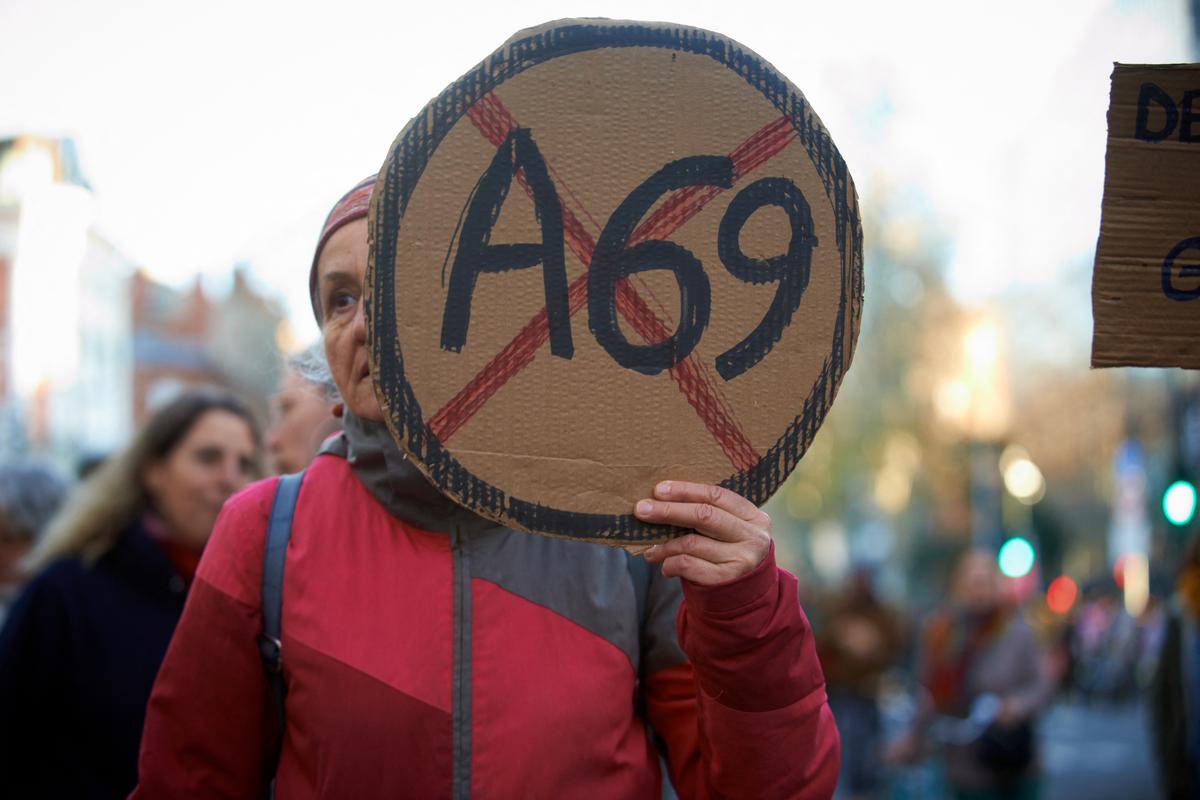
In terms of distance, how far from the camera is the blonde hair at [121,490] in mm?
3020

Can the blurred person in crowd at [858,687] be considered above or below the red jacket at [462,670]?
below

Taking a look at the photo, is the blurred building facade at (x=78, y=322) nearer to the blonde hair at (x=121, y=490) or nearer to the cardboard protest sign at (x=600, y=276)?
the blonde hair at (x=121, y=490)

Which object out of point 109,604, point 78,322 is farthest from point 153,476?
point 78,322

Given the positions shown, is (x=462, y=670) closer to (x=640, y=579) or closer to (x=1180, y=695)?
(x=640, y=579)

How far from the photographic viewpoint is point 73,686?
2.75 metres

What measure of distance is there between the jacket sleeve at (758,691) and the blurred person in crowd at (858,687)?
6.09m

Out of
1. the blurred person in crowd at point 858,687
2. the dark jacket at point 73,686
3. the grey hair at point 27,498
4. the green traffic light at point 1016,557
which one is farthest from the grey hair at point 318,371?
the green traffic light at point 1016,557

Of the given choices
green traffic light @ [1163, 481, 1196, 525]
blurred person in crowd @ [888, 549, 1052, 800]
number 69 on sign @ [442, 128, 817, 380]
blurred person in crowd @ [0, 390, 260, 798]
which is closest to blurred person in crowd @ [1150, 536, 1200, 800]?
green traffic light @ [1163, 481, 1196, 525]

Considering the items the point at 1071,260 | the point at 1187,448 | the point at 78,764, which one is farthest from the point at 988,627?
the point at 1071,260

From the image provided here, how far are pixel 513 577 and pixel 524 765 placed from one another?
0.25 m

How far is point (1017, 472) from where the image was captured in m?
27.1

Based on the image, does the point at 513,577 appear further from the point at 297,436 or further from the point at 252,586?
the point at 297,436

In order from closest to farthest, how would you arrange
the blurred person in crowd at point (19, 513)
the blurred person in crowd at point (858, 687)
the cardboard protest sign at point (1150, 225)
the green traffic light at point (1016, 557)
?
1. the cardboard protest sign at point (1150, 225)
2. the blurred person in crowd at point (19, 513)
3. the blurred person in crowd at point (858, 687)
4. the green traffic light at point (1016, 557)

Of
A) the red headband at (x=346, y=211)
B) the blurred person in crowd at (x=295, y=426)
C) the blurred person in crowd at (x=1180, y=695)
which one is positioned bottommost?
the blurred person in crowd at (x=1180, y=695)
